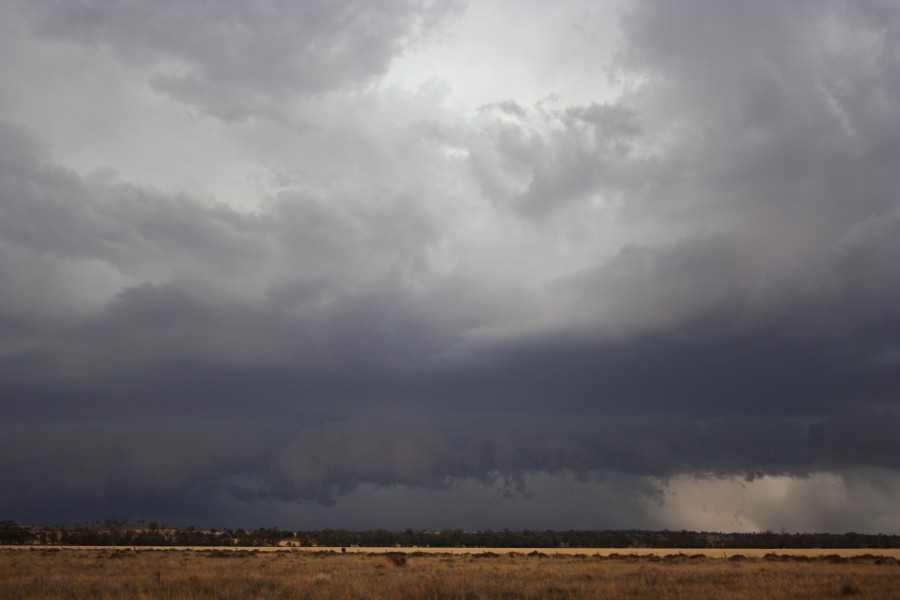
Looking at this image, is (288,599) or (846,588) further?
(846,588)

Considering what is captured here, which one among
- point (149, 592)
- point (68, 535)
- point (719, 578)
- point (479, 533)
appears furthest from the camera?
point (479, 533)

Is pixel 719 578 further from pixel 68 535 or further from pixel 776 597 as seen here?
pixel 68 535

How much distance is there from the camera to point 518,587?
33281mm

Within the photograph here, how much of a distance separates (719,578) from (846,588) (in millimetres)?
9399

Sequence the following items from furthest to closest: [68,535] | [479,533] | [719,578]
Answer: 1. [479,533]
2. [68,535]
3. [719,578]

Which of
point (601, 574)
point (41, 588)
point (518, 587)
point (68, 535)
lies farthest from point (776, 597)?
point (68, 535)

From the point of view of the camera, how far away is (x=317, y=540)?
144875 mm

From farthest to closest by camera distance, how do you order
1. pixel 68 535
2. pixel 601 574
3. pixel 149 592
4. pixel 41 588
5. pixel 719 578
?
1. pixel 68 535
2. pixel 601 574
3. pixel 719 578
4. pixel 41 588
5. pixel 149 592

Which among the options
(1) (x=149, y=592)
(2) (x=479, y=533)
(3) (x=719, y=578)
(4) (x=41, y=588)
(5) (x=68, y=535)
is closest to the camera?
(1) (x=149, y=592)

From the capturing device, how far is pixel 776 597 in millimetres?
29016

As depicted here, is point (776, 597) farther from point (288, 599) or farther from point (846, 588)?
Result: point (288, 599)

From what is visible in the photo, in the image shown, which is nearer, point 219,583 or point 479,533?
point 219,583

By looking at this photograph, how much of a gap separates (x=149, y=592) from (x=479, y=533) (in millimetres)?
129800

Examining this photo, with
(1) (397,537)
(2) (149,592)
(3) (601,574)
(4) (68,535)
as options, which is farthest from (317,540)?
(2) (149,592)
